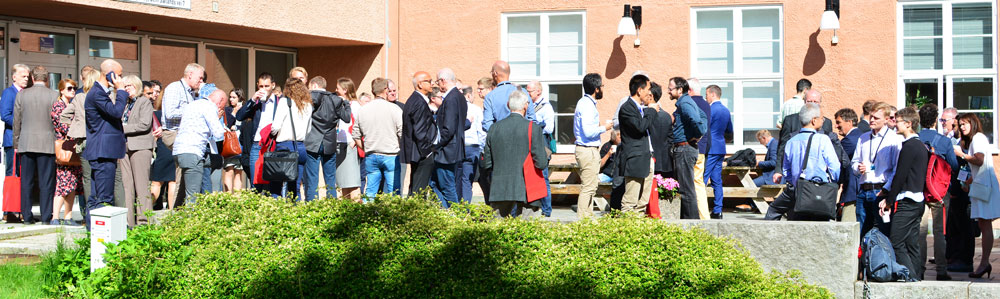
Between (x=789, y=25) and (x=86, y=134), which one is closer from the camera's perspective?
(x=86, y=134)

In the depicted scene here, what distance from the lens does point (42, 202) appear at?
11.0m

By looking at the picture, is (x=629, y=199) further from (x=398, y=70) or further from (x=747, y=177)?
(x=398, y=70)

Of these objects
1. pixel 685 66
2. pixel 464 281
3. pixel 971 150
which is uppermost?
pixel 685 66

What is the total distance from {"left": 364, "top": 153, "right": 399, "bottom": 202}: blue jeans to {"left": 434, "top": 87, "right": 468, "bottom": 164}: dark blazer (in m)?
0.75

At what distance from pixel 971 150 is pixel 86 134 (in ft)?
26.8

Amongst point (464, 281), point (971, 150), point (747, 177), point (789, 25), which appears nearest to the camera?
point (464, 281)

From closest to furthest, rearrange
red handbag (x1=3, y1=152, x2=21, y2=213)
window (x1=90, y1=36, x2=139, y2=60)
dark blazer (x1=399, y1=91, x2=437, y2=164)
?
dark blazer (x1=399, y1=91, x2=437, y2=164), red handbag (x1=3, y1=152, x2=21, y2=213), window (x1=90, y1=36, x2=139, y2=60)

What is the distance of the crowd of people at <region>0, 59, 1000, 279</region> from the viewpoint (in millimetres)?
9047

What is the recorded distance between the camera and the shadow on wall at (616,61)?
16031 mm

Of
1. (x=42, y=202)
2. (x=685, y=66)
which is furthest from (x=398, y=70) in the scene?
(x=42, y=202)

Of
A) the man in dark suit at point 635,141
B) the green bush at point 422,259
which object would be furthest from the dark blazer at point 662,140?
the green bush at point 422,259

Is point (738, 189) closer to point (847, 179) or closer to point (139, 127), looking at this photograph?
point (847, 179)

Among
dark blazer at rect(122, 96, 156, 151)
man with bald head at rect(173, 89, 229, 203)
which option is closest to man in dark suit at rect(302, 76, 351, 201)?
man with bald head at rect(173, 89, 229, 203)

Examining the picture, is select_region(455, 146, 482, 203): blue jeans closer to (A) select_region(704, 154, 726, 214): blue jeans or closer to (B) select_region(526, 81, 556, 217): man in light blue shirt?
(B) select_region(526, 81, 556, 217): man in light blue shirt
